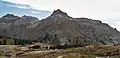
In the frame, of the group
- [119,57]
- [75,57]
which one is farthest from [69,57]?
[119,57]

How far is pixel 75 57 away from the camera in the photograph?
322 ft

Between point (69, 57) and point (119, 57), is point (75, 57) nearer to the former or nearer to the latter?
point (69, 57)

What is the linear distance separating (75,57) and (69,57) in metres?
2.52

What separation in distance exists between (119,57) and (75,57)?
23411 millimetres

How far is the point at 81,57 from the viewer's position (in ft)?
329

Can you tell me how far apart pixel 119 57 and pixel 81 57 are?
1998 cm

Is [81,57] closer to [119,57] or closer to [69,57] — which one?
[69,57]

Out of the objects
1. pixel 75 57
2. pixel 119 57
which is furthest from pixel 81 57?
pixel 119 57

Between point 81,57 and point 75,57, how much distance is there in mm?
3555

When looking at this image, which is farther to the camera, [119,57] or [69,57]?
[119,57]

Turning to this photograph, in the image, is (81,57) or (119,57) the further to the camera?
(119,57)

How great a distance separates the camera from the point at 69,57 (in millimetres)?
97688
